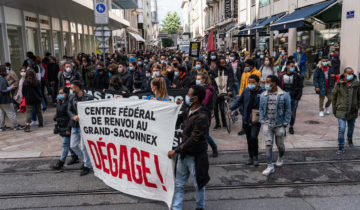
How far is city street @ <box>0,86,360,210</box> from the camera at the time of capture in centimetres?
498

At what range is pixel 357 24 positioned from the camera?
13273 millimetres

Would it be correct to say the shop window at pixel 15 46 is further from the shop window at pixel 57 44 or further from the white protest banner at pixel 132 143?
the white protest banner at pixel 132 143

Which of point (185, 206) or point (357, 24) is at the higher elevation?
point (357, 24)

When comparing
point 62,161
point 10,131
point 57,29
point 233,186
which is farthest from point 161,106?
point 57,29

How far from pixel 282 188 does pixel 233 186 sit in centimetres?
76

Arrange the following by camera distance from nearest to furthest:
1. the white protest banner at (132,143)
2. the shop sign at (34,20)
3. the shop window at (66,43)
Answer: the white protest banner at (132,143), the shop sign at (34,20), the shop window at (66,43)

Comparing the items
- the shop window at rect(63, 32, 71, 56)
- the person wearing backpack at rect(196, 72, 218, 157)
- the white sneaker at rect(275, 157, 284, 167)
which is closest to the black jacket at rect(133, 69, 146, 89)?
the person wearing backpack at rect(196, 72, 218, 157)

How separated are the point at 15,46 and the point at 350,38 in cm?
1391

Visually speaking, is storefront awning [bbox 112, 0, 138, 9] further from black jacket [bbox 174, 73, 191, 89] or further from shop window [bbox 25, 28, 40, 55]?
black jacket [bbox 174, 73, 191, 89]

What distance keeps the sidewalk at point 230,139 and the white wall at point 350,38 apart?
4.62 metres

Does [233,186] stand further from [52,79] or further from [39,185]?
[52,79]

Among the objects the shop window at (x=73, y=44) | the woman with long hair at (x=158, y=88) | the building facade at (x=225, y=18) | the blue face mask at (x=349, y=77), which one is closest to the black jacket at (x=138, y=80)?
the woman with long hair at (x=158, y=88)

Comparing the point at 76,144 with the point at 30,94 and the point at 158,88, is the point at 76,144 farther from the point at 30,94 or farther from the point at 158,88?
the point at 30,94

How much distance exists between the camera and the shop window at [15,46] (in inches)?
569
